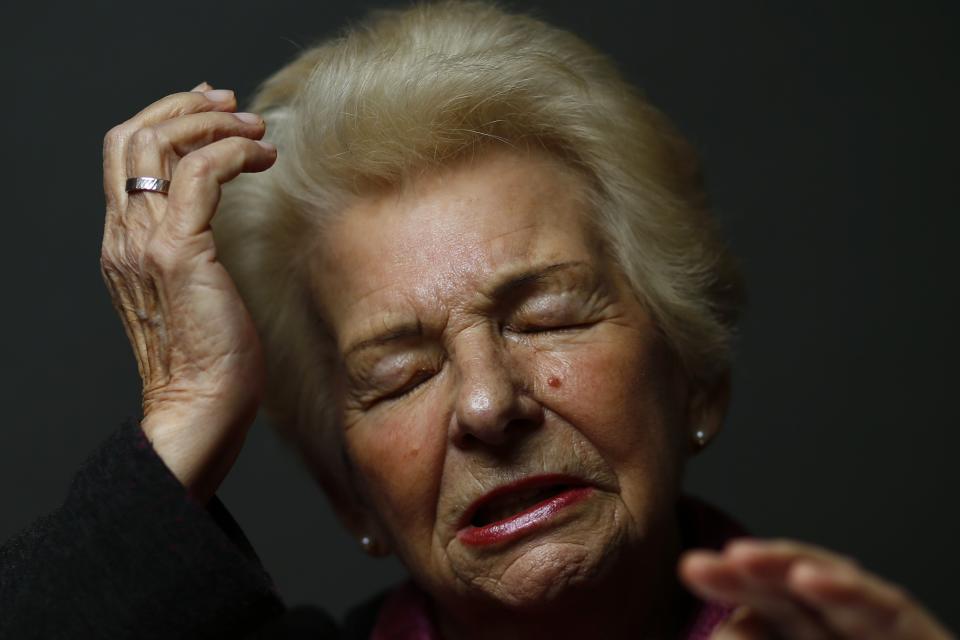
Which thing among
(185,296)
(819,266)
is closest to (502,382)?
(185,296)

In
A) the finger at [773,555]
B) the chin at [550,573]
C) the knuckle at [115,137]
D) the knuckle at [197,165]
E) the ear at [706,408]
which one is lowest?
the chin at [550,573]

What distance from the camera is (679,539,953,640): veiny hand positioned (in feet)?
4.16

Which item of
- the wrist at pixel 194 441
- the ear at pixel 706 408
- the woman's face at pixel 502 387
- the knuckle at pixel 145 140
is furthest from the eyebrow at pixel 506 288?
the knuckle at pixel 145 140

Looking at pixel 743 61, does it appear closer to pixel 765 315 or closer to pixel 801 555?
pixel 765 315

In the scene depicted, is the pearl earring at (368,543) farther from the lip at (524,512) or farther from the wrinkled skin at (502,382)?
the lip at (524,512)

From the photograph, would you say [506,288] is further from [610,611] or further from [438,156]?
[610,611]

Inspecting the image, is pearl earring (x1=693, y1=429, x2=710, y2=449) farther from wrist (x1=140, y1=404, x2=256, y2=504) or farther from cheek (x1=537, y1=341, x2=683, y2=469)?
wrist (x1=140, y1=404, x2=256, y2=504)

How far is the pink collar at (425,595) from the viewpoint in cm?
235

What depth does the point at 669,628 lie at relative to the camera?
2.23 m

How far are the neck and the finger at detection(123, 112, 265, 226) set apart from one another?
87 centimetres

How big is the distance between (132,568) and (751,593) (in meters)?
0.97

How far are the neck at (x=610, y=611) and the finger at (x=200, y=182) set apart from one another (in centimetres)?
79

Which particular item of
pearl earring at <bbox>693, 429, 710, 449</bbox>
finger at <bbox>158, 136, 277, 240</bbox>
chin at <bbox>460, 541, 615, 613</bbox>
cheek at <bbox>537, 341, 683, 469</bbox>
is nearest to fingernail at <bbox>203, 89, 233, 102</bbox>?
finger at <bbox>158, 136, 277, 240</bbox>

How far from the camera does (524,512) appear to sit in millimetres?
1962
